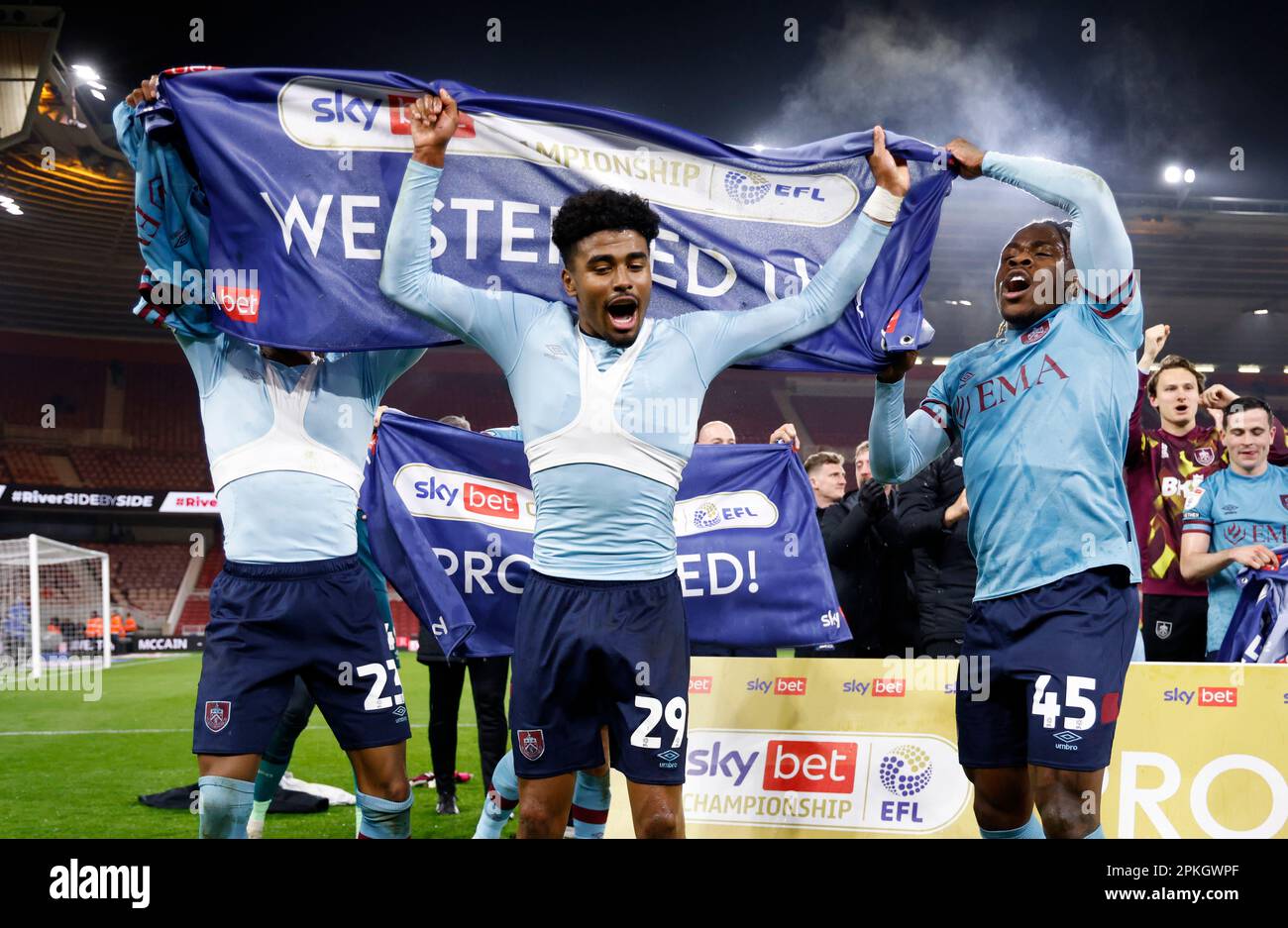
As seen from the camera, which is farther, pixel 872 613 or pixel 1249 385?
pixel 1249 385

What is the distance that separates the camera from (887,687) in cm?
473

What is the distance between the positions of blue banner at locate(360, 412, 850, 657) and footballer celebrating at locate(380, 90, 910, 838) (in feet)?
4.07

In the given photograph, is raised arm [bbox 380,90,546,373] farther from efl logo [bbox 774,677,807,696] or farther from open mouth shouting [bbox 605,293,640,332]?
efl logo [bbox 774,677,807,696]

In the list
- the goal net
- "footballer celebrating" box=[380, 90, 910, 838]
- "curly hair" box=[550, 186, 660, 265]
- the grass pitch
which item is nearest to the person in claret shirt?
"footballer celebrating" box=[380, 90, 910, 838]

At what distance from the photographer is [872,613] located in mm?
5918

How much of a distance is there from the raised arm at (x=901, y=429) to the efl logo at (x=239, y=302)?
2064 millimetres

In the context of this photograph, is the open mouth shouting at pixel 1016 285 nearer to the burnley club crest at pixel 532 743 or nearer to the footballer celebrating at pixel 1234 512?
the burnley club crest at pixel 532 743

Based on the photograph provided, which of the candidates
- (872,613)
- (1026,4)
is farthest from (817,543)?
(1026,4)

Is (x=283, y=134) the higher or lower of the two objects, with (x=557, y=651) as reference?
higher

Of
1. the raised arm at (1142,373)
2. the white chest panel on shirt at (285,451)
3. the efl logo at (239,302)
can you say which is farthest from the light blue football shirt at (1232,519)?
the efl logo at (239,302)

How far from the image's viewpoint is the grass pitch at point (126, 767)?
572 cm

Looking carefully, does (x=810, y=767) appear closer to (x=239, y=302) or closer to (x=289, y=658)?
(x=289, y=658)
